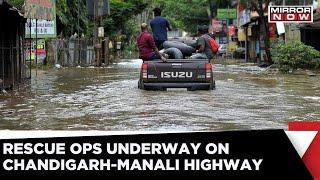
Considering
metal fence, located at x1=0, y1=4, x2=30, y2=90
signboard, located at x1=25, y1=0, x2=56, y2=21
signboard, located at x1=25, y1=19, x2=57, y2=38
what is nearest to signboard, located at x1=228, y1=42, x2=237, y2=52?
signboard, located at x1=25, y1=19, x2=57, y2=38

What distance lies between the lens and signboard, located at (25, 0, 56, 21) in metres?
14.5

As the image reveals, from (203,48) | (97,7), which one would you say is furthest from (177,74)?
(97,7)

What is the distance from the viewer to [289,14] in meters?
26.8

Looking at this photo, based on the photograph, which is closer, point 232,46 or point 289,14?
point 289,14

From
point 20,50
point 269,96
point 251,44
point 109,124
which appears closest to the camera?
point 109,124

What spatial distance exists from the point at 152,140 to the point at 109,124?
5442 millimetres

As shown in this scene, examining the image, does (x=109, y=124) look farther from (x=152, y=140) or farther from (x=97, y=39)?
(x=97, y=39)

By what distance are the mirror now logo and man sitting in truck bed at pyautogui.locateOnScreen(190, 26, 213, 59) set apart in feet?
36.9

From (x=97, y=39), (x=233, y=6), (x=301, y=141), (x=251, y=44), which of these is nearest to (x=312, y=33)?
(x=97, y=39)

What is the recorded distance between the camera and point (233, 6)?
6944cm

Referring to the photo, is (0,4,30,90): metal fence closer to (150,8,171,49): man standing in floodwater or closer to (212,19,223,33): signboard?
(150,8,171,49): man standing in floodwater

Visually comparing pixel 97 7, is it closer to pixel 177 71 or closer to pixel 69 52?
pixel 69 52

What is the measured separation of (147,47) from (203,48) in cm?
159

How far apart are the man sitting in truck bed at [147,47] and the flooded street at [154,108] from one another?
0.88m
